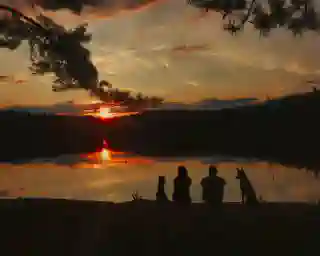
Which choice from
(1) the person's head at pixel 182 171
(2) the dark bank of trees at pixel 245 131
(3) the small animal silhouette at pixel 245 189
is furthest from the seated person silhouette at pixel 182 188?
(3) the small animal silhouette at pixel 245 189

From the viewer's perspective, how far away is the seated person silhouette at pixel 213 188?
2.56 m

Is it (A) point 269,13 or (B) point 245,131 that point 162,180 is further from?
(A) point 269,13

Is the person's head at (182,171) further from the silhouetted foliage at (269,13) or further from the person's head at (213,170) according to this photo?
the silhouetted foliage at (269,13)

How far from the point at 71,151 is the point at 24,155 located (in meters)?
0.26

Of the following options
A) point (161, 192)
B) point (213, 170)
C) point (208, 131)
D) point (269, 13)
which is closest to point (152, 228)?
point (161, 192)

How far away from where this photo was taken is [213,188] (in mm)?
2570

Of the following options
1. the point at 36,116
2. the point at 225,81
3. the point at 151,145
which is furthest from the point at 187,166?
the point at 36,116

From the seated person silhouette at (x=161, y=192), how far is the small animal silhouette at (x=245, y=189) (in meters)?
0.40

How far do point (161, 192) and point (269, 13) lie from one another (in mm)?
1112

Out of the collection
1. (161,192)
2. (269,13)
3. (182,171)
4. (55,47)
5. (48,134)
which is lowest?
(161,192)

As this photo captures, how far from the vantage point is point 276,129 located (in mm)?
2639

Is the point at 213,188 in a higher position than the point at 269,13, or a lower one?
lower

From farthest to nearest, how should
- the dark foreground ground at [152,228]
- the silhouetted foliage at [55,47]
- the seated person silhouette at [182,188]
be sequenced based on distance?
the silhouetted foliage at [55,47] → the seated person silhouette at [182,188] → the dark foreground ground at [152,228]

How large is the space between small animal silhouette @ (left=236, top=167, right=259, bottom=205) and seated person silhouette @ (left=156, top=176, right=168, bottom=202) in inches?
15.9
